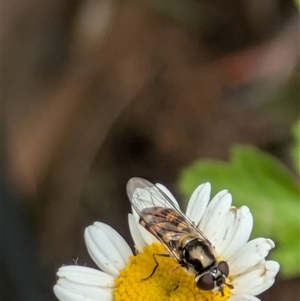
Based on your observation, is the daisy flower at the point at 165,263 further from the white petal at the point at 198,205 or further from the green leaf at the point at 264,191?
the green leaf at the point at 264,191

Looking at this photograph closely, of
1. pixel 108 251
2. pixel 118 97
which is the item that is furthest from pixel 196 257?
pixel 118 97

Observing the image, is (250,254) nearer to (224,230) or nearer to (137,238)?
(224,230)

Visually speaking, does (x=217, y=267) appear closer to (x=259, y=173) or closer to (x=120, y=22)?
(x=259, y=173)

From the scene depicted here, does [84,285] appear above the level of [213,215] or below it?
below

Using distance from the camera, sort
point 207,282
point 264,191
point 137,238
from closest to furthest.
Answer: point 207,282 < point 137,238 < point 264,191

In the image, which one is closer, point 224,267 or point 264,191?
point 224,267

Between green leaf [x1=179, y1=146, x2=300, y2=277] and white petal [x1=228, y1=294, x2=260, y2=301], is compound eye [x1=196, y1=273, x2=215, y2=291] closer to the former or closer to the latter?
white petal [x1=228, y1=294, x2=260, y2=301]

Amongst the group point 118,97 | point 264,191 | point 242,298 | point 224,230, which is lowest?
point 242,298

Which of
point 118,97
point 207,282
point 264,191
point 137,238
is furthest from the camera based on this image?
point 118,97
